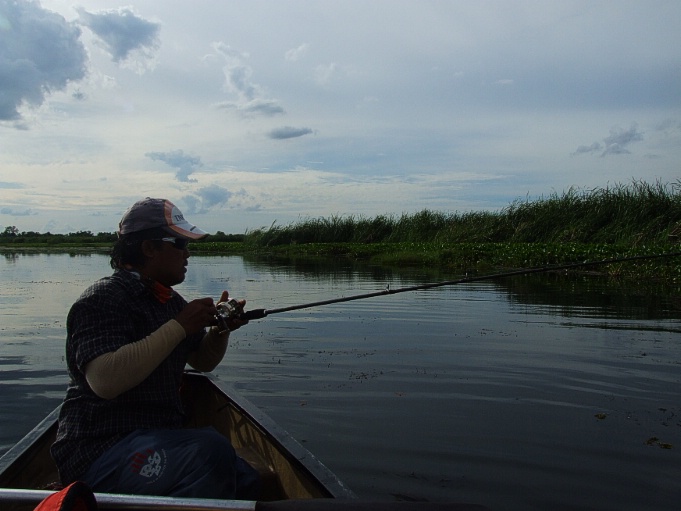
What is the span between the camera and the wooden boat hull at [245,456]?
301 centimetres

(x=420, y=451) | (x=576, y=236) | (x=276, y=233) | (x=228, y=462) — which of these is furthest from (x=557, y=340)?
(x=276, y=233)

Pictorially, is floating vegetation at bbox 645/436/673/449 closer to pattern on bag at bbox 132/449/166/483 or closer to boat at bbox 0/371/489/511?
boat at bbox 0/371/489/511

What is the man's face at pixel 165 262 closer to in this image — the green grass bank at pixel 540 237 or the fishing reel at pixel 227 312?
the fishing reel at pixel 227 312

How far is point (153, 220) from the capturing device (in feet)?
9.53

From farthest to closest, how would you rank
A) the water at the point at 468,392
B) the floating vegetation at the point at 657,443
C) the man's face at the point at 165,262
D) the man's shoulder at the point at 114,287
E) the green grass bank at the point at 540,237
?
the green grass bank at the point at 540,237
the floating vegetation at the point at 657,443
the water at the point at 468,392
the man's face at the point at 165,262
the man's shoulder at the point at 114,287

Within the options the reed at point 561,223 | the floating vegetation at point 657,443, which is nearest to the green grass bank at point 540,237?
the reed at point 561,223

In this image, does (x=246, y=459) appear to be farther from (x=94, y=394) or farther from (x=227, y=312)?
(x=94, y=394)

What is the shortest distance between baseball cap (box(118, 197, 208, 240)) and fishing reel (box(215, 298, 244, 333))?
46 centimetres

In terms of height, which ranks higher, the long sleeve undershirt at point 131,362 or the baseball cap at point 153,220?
the baseball cap at point 153,220

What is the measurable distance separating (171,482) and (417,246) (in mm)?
27826

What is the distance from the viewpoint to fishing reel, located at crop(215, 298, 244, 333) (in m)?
3.22

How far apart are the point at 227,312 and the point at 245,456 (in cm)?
108

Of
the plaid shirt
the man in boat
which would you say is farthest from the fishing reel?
the plaid shirt

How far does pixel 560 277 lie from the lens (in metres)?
19.1
